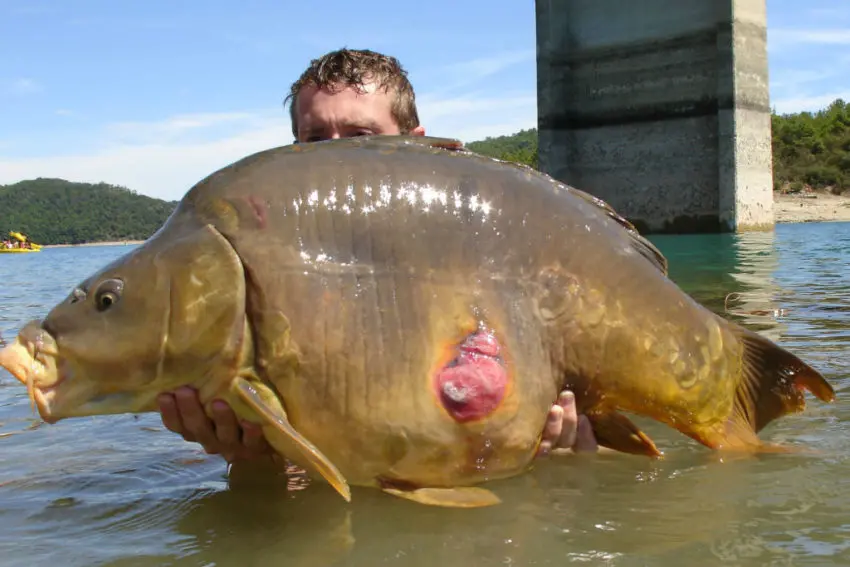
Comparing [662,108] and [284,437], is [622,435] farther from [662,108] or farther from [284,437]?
[662,108]

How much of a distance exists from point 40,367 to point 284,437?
68cm

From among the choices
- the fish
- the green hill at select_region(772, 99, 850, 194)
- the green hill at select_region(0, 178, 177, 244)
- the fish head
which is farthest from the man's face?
the green hill at select_region(0, 178, 177, 244)

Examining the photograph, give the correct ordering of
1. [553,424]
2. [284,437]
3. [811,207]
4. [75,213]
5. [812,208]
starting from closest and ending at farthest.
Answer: [284,437]
[553,424]
[812,208]
[811,207]
[75,213]

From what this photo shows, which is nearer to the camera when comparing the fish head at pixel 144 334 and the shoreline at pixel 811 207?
the fish head at pixel 144 334

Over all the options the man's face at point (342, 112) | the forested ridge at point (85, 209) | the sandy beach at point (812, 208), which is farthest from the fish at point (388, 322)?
the forested ridge at point (85, 209)

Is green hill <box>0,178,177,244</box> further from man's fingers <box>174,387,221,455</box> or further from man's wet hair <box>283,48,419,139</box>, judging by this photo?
man's fingers <box>174,387,221,455</box>

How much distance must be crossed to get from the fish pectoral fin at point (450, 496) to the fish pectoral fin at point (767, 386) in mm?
759

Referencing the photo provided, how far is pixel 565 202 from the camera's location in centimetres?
264

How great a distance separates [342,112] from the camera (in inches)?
143

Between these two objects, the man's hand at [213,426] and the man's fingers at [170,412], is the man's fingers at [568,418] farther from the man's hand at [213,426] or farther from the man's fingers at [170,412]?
the man's fingers at [170,412]

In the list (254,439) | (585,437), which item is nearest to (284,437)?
(254,439)

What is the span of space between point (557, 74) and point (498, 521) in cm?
2684

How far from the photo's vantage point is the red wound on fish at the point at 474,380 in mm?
2381

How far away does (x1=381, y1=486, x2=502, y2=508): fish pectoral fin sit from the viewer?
244cm
